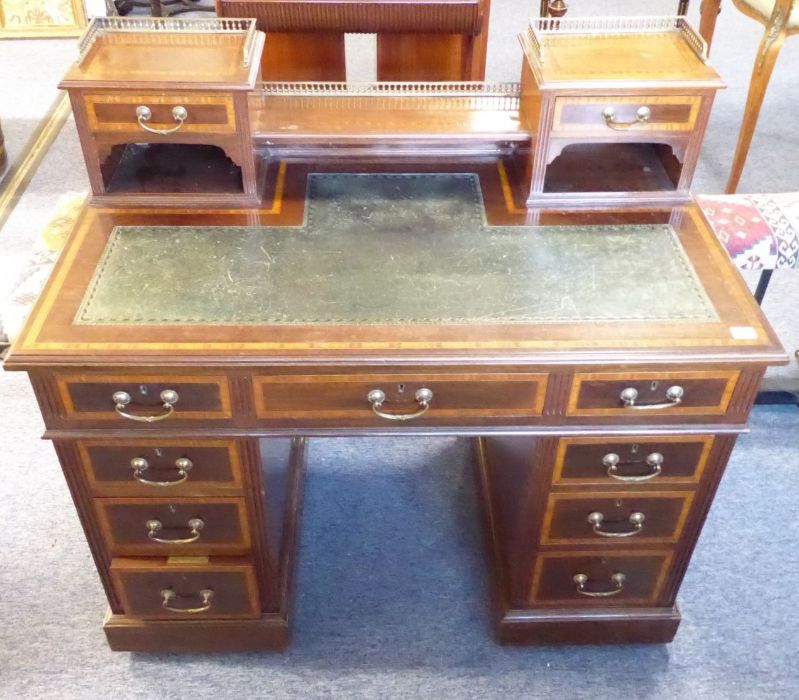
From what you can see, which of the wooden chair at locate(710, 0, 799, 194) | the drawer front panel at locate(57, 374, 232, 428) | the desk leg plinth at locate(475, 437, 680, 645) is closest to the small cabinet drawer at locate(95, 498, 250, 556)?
the drawer front panel at locate(57, 374, 232, 428)

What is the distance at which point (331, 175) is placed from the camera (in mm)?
1387

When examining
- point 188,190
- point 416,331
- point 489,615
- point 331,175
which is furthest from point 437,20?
point 489,615

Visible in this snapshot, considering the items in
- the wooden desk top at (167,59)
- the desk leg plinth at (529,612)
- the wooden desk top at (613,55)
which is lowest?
the desk leg plinth at (529,612)

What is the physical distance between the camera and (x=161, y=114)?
1.22m

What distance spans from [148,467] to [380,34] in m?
1.34

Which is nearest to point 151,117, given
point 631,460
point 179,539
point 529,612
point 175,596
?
point 179,539

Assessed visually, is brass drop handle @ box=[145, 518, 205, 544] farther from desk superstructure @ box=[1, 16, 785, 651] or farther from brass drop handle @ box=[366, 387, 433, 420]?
brass drop handle @ box=[366, 387, 433, 420]

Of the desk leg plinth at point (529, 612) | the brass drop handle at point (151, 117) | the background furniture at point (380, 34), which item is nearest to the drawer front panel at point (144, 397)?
the brass drop handle at point (151, 117)

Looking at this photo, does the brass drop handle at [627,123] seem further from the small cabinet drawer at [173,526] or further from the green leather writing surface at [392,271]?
the small cabinet drawer at [173,526]

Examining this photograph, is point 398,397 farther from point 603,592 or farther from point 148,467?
point 603,592

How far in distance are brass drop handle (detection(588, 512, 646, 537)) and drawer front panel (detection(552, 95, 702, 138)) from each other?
1.90 feet

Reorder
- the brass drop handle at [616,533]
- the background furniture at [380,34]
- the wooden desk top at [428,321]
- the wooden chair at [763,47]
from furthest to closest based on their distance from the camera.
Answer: the wooden chair at [763,47]
the background furniture at [380,34]
the brass drop handle at [616,533]
the wooden desk top at [428,321]

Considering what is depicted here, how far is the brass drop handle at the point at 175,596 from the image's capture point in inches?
52.4

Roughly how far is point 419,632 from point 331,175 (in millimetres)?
821
